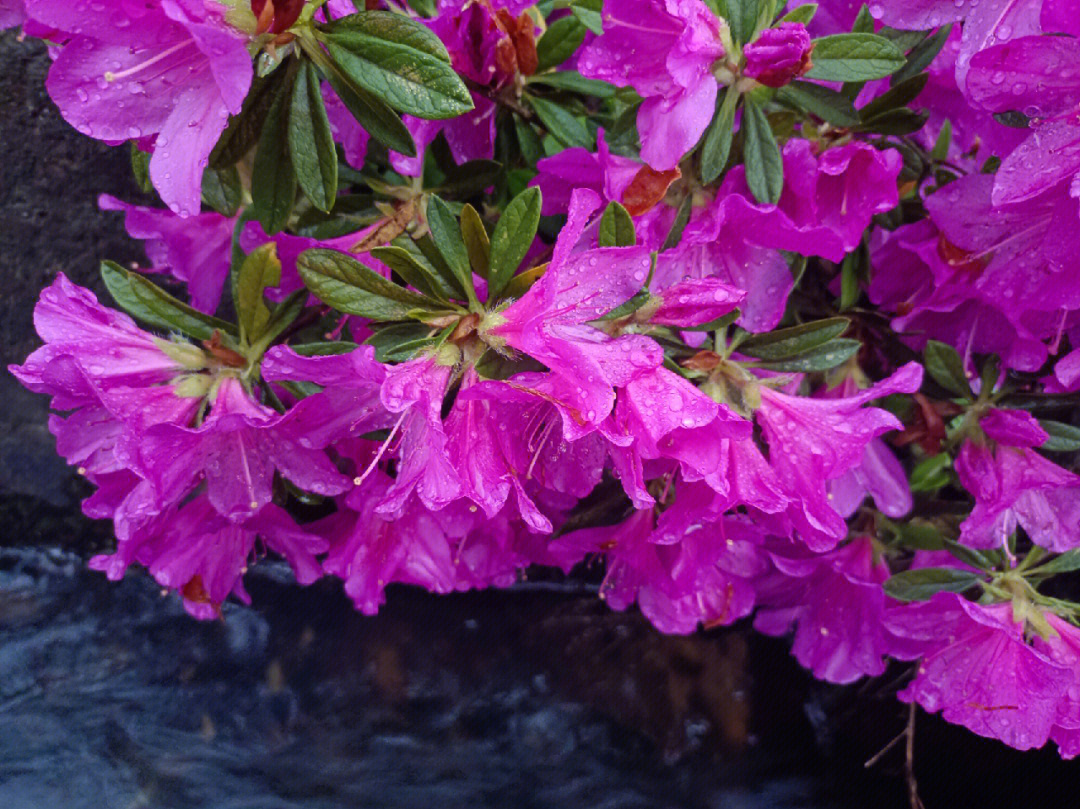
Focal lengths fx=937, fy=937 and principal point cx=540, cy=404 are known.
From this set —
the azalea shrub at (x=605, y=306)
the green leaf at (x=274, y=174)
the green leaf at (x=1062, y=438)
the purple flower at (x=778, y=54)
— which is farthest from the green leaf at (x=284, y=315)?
the green leaf at (x=1062, y=438)

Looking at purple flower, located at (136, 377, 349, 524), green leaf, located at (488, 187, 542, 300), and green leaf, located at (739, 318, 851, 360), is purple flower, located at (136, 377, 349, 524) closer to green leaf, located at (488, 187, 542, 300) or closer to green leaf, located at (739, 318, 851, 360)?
green leaf, located at (488, 187, 542, 300)

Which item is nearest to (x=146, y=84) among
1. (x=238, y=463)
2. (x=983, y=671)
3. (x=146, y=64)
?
(x=146, y=64)

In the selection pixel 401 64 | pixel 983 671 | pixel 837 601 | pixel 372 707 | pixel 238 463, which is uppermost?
pixel 401 64

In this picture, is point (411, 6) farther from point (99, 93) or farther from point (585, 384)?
point (585, 384)

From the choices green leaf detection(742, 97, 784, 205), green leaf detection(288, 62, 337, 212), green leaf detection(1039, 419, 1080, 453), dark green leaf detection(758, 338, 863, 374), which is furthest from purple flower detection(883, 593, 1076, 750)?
green leaf detection(288, 62, 337, 212)

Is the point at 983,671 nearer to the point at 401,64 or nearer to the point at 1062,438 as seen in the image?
the point at 1062,438
